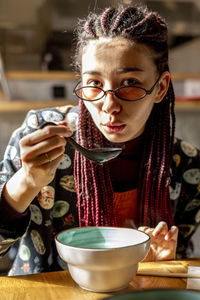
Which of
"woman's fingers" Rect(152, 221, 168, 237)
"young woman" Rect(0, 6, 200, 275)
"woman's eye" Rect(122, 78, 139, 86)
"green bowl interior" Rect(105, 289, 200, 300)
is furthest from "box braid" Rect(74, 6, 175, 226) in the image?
"green bowl interior" Rect(105, 289, 200, 300)

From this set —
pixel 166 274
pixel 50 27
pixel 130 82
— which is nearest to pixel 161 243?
pixel 166 274

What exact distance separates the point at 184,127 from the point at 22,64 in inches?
77.2

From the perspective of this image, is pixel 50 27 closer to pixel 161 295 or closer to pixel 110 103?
pixel 110 103

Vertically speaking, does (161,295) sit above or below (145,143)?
below

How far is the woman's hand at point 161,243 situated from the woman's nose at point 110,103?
0.31 m

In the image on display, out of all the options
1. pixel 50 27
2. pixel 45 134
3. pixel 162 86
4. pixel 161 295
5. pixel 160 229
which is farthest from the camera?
pixel 50 27

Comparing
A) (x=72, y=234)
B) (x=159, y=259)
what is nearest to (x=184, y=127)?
(x=159, y=259)

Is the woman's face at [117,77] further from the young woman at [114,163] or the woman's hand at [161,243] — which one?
the woman's hand at [161,243]

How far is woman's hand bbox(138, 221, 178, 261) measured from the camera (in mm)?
924

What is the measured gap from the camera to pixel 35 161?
2.59 feet

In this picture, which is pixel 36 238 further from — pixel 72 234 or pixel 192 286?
→ pixel 192 286

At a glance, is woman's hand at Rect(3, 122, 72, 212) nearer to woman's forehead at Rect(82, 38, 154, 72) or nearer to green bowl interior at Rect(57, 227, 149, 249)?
green bowl interior at Rect(57, 227, 149, 249)

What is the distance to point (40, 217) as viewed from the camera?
1.16 meters

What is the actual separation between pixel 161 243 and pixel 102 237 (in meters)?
0.21
